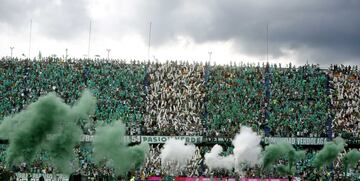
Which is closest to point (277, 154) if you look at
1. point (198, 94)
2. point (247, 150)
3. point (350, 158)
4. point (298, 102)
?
point (247, 150)

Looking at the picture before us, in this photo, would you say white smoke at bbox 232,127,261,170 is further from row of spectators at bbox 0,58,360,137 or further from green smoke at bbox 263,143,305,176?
row of spectators at bbox 0,58,360,137

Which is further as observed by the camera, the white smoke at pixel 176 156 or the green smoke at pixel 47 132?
the white smoke at pixel 176 156

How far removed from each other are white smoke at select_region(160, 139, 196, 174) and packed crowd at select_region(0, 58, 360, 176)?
1693 mm

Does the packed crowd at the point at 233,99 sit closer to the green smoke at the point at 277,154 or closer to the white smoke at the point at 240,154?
the white smoke at the point at 240,154

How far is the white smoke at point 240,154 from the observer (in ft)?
152

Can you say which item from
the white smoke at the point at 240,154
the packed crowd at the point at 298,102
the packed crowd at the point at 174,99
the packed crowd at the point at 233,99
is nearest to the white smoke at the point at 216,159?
the white smoke at the point at 240,154

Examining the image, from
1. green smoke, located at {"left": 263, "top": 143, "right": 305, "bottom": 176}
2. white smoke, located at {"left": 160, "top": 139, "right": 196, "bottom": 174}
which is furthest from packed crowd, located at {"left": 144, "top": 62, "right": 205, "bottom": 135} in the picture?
green smoke, located at {"left": 263, "top": 143, "right": 305, "bottom": 176}

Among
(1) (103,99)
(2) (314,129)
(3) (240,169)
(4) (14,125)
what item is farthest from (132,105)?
(4) (14,125)

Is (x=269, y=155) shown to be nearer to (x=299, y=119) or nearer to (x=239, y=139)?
(x=239, y=139)

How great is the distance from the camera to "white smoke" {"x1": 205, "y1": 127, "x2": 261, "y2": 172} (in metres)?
46.4

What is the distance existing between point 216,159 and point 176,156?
4636 millimetres

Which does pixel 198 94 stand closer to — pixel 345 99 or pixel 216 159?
pixel 216 159

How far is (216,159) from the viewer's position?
50.4m

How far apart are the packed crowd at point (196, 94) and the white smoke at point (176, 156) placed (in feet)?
5.55
